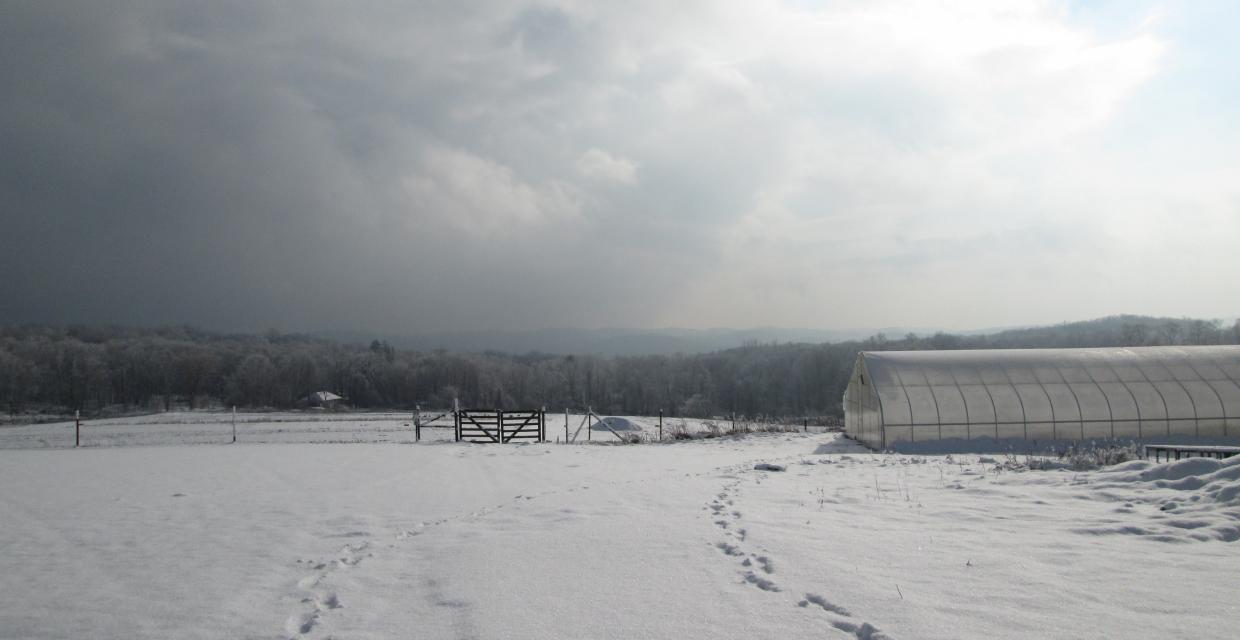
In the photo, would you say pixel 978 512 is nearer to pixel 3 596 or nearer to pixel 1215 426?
pixel 3 596

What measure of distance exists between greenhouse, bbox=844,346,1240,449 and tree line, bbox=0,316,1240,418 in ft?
181

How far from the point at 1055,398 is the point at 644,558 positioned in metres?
19.7

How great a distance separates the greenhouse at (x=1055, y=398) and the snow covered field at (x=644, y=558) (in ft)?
29.7

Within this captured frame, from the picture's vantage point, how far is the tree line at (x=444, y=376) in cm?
8688

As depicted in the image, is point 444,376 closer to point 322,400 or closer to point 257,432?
point 322,400

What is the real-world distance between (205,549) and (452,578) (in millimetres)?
3451

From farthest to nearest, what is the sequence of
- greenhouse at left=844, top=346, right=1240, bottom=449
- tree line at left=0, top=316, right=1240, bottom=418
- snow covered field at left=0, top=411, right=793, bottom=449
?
tree line at left=0, top=316, right=1240, bottom=418, snow covered field at left=0, top=411, right=793, bottom=449, greenhouse at left=844, top=346, right=1240, bottom=449

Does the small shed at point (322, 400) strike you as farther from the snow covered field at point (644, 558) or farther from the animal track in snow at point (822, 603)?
the animal track in snow at point (822, 603)

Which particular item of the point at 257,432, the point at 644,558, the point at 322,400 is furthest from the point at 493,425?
the point at 322,400

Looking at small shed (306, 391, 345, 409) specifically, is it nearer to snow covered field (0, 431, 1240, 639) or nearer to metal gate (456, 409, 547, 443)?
A: metal gate (456, 409, 547, 443)

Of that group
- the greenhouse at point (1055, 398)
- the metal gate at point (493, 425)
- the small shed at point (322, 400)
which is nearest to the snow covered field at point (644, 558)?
the greenhouse at point (1055, 398)

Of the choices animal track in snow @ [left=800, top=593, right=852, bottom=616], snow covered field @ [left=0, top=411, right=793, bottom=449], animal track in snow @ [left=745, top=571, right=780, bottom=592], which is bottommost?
snow covered field @ [left=0, top=411, right=793, bottom=449]

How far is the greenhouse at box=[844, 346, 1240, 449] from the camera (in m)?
21.5

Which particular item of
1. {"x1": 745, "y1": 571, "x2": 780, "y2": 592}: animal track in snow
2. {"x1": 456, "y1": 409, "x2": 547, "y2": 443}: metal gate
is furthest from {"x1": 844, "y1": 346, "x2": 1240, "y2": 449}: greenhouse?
{"x1": 745, "y1": 571, "x2": 780, "y2": 592}: animal track in snow
